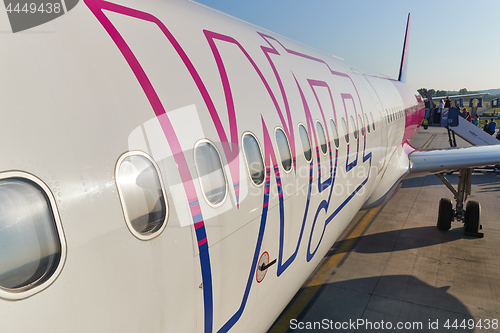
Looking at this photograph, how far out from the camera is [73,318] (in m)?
1.54

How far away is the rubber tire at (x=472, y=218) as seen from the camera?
30.8 feet

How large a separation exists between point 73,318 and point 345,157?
474 centimetres

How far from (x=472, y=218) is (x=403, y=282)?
376cm

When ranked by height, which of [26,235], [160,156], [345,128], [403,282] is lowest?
[403,282]

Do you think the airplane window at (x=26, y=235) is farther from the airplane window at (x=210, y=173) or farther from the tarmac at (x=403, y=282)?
the tarmac at (x=403, y=282)

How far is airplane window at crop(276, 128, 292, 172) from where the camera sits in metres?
3.57

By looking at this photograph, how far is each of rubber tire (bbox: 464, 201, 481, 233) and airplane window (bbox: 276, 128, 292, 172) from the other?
25.9ft

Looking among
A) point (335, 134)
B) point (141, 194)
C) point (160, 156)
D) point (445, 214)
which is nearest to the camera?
point (141, 194)

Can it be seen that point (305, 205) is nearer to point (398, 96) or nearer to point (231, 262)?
point (231, 262)

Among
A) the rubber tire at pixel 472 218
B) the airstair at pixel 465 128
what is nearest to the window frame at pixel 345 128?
the rubber tire at pixel 472 218

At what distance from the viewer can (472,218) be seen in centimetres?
945

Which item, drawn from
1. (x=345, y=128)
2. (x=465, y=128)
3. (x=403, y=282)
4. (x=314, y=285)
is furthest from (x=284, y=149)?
(x=465, y=128)

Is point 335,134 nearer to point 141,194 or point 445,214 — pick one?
point 141,194

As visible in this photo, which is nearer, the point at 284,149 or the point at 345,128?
the point at 284,149
